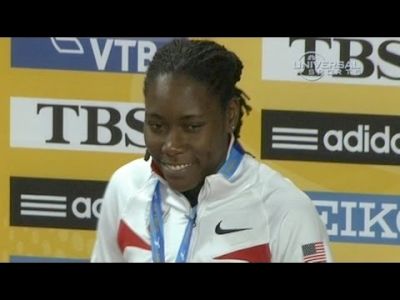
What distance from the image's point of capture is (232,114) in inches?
117

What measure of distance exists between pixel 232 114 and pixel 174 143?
0.24 metres

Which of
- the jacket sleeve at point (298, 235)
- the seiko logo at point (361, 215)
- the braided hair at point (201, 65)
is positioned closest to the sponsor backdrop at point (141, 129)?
the seiko logo at point (361, 215)

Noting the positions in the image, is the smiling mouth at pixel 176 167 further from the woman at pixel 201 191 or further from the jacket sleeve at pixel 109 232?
the jacket sleeve at pixel 109 232

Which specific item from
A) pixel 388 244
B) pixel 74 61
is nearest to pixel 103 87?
pixel 74 61

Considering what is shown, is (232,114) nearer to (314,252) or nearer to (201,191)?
(201,191)

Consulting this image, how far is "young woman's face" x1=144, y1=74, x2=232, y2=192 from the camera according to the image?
2.81m

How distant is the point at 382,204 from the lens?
380 centimetres

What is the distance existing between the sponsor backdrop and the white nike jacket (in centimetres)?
84

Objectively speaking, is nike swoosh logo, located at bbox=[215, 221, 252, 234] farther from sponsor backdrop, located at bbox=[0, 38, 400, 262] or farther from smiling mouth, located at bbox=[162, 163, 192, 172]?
sponsor backdrop, located at bbox=[0, 38, 400, 262]

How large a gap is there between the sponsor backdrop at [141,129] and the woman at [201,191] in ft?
2.61

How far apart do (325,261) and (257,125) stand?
3.57ft

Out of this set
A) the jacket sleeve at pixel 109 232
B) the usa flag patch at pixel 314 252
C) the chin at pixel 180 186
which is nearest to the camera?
the usa flag patch at pixel 314 252

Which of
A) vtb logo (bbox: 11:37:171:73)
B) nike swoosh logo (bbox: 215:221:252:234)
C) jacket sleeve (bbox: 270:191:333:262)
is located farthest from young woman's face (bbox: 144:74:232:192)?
vtb logo (bbox: 11:37:171:73)

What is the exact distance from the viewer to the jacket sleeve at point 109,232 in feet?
9.89
